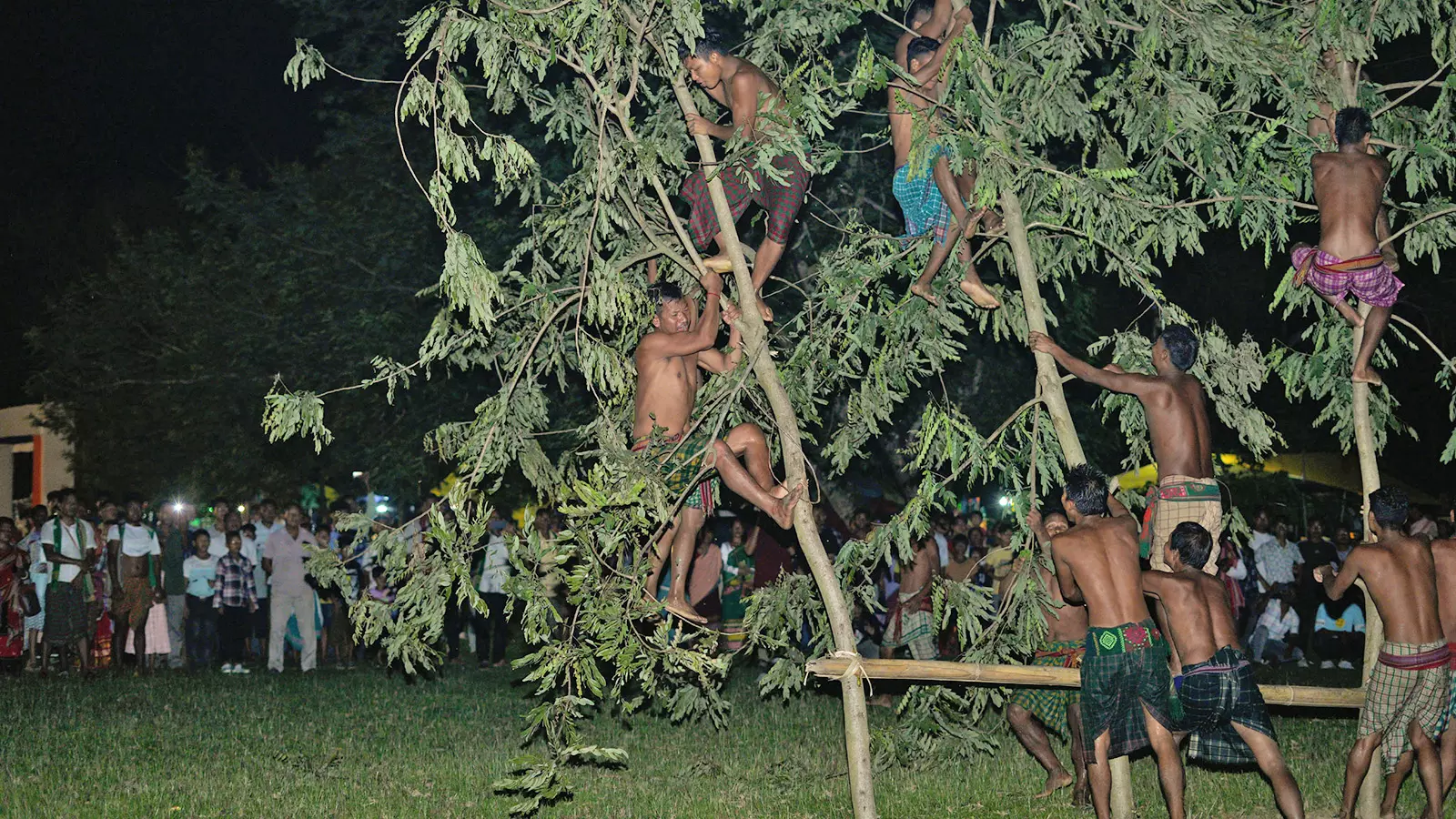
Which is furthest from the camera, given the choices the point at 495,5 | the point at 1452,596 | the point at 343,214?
the point at 343,214

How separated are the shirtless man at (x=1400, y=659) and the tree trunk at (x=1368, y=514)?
14 centimetres

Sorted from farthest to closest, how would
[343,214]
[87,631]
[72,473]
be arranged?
[72,473], [343,214], [87,631]

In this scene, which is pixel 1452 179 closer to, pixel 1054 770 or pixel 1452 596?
pixel 1452 596

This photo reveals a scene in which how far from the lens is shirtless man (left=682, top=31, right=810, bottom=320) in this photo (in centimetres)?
721

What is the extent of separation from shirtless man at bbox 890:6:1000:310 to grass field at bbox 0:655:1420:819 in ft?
11.1

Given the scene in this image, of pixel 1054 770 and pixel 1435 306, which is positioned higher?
pixel 1435 306

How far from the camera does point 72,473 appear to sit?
3672cm

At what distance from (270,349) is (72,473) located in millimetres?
18448

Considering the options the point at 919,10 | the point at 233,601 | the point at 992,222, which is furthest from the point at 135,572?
the point at 919,10

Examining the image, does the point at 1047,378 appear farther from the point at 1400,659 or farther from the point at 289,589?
the point at 289,589

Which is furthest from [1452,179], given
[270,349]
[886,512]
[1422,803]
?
[270,349]

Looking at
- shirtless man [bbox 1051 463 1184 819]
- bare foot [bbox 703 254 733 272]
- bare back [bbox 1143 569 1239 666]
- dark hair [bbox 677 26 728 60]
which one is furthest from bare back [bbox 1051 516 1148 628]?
dark hair [bbox 677 26 728 60]

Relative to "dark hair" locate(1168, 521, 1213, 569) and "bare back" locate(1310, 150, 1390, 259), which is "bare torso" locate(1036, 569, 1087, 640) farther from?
"bare back" locate(1310, 150, 1390, 259)

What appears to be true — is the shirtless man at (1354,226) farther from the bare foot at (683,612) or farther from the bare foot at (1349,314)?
the bare foot at (683,612)
